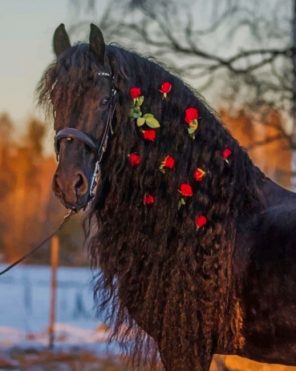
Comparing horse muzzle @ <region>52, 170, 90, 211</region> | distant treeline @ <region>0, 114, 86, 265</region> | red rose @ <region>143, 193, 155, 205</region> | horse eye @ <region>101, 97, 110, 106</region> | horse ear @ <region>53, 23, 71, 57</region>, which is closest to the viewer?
horse muzzle @ <region>52, 170, 90, 211</region>

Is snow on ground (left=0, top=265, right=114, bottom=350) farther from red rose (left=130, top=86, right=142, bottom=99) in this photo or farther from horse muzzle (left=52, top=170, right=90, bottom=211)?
red rose (left=130, top=86, right=142, bottom=99)

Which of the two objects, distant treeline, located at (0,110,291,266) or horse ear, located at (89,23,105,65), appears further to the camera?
distant treeline, located at (0,110,291,266)

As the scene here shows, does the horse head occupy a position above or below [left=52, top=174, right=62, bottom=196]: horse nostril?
above

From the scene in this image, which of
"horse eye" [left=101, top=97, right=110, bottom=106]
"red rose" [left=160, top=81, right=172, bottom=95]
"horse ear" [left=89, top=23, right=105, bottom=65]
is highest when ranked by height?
"horse ear" [left=89, top=23, right=105, bottom=65]

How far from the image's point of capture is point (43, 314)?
49.8ft

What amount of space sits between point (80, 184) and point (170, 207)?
17.1 inches

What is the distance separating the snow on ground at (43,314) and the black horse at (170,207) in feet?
3.71

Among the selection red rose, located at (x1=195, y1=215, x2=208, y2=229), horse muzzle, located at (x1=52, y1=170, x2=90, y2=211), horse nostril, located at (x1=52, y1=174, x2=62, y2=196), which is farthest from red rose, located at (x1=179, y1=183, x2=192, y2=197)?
horse nostril, located at (x1=52, y1=174, x2=62, y2=196)

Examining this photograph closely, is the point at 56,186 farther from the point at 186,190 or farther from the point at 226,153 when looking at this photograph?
the point at 226,153

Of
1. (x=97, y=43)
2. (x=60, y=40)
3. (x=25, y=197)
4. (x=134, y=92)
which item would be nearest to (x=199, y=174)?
(x=134, y=92)

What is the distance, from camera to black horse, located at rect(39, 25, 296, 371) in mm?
3326

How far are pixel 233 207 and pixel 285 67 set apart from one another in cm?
658

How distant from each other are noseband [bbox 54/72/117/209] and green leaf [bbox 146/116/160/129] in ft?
0.51

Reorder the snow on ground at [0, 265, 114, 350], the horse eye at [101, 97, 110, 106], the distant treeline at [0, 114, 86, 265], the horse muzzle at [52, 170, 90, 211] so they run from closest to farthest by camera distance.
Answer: the horse muzzle at [52, 170, 90, 211], the horse eye at [101, 97, 110, 106], the snow on ground at [0, 265, 114, 350], the distant treeline at [0, 114, 86, 265]
